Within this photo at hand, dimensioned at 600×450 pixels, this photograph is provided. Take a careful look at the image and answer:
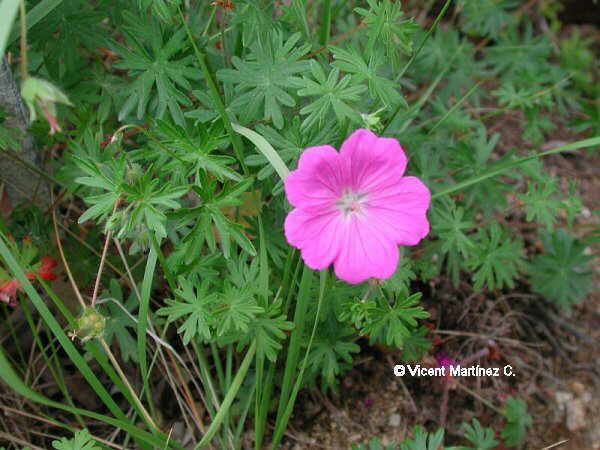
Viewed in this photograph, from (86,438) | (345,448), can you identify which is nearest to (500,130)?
(345,448)

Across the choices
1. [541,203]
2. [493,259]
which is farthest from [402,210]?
[541,203]

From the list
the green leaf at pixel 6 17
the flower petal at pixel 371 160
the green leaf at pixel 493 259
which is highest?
the green leaf at pixel 6 17

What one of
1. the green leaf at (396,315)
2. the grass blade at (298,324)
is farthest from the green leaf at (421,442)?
the grass blade at (298,324)

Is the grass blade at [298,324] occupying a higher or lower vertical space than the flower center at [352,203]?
lower

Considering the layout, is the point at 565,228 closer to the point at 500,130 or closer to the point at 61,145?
the point at 500,130

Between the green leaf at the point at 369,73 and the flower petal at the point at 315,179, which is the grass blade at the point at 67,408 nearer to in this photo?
the flower petal at the point at 315,179

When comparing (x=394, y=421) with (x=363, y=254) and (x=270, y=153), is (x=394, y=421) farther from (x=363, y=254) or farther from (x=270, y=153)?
(x=270, y=153)

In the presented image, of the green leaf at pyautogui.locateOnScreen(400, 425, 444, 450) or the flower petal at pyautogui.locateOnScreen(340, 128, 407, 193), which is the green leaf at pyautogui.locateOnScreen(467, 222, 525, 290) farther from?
the flower petal at pyautogui.locateOnScreen(340, 128, 407, 193)
